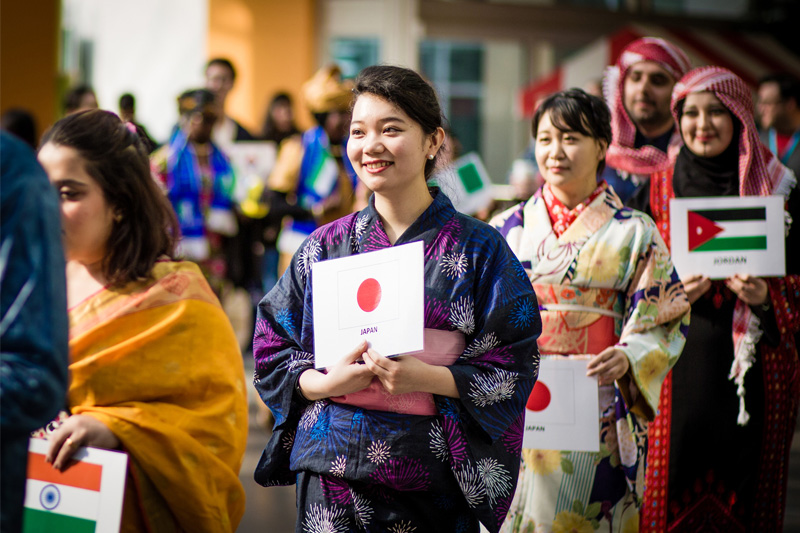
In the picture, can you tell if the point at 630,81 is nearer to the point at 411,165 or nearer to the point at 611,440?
the point at 611,440

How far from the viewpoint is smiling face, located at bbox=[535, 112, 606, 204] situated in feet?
9.52

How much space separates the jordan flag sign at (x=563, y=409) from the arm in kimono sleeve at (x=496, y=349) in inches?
21.2

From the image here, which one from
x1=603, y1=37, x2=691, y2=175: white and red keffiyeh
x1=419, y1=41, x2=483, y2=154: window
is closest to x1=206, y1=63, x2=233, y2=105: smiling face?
x1=603, y1=37, x2=691, y2=175: white and red keffiyeh

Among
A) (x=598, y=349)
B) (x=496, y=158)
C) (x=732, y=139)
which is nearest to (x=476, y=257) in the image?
(x=598, y=349)

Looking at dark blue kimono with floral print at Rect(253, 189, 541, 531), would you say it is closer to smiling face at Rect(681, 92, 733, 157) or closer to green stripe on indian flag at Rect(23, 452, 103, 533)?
green stripe on indian flag at Rect(23, 452, 103, 533)

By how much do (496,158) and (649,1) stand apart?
3.33 m

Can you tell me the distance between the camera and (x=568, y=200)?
9.78 feet

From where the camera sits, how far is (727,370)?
337 centimetres

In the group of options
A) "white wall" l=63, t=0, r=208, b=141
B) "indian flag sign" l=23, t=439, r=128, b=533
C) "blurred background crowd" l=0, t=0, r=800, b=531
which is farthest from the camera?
"white wall" l=63, t=0, r=208, b=141

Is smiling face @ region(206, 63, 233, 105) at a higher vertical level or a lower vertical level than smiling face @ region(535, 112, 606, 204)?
higher

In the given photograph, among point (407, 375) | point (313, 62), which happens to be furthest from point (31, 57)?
point (407, 375)

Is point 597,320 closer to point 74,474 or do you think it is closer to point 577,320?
point 577,320

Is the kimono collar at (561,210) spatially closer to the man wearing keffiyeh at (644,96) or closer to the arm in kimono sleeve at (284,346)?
the man wearing keffiyeh at (644,96)

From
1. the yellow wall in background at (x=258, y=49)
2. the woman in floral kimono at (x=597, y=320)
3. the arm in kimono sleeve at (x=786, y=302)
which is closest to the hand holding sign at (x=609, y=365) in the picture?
the woman in floral kimono at (x=597, y=320)
